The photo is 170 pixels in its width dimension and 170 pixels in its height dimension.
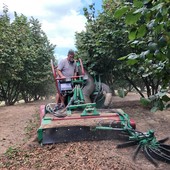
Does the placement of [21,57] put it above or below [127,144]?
above

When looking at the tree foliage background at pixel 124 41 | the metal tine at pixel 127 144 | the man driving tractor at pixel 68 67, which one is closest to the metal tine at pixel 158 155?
the metal tine at pixel 127 144

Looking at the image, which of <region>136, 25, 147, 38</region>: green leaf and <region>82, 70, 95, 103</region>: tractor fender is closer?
<region>136, 25, 147, 38</region>: green leaf

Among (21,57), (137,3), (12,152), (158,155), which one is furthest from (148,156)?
(21,57)

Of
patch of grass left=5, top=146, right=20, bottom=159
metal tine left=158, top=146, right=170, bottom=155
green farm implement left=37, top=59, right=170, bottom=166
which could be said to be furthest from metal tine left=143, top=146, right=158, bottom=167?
patch of grass left=5, top=146, right=20, bottom=159

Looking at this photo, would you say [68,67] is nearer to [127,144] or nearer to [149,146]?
[127,144]

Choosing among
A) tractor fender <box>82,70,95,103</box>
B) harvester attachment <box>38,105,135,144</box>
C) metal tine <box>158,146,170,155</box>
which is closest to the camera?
metal tine <box>158,146,170,155</box>

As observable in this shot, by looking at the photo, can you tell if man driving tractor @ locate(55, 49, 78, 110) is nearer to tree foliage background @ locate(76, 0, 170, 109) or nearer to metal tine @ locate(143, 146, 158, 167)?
tree foliage background @ locate(76, 0, 170, 109)

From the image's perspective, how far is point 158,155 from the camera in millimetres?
3400

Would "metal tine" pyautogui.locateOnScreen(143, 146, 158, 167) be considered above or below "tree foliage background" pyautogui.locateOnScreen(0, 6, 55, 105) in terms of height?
below

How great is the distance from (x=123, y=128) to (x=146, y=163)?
829mm

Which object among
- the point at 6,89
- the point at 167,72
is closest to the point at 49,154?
the point at 167,72

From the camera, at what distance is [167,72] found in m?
1.58

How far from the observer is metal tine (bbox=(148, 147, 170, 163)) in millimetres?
3346

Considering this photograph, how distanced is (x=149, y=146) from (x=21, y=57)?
34.1ft
